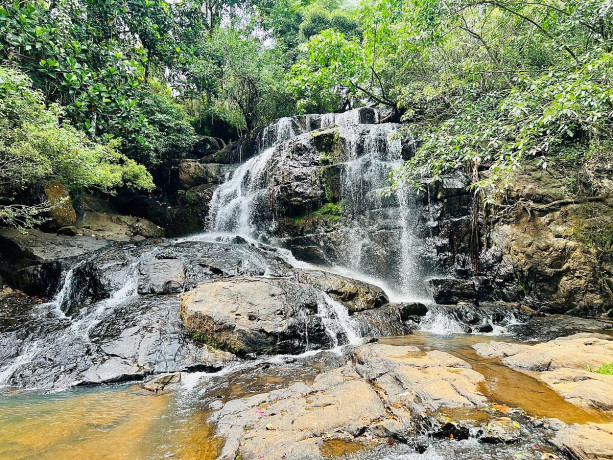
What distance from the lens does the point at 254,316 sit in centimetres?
683

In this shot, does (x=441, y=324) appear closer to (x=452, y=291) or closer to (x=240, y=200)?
(x=452, y=291)

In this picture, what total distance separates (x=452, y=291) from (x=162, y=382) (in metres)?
8.29

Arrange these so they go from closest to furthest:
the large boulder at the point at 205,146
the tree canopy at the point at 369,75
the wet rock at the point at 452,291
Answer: the tree canopy at the point at 369,75, the wet rock at the point at 452,291, the large boulder at the point at 205,146

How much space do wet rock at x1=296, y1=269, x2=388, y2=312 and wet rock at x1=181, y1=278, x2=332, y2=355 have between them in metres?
0.81

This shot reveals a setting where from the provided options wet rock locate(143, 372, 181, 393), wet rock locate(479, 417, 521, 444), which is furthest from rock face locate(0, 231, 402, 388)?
wet rock locate(479, 417, 521, 444)

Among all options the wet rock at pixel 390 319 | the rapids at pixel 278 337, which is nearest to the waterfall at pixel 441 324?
the rapids at pixel 278 337

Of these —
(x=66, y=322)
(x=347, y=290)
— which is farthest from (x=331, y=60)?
(x=66, y=322)

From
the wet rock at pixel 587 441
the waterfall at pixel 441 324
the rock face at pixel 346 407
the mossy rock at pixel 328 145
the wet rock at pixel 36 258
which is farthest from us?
the mossy rock at pixel 328 145

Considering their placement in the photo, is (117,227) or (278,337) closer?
(278,337)

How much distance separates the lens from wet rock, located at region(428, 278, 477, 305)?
968cm

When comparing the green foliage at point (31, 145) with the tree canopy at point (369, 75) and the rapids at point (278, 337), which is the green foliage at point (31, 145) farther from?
the rapids at point (278, 337)

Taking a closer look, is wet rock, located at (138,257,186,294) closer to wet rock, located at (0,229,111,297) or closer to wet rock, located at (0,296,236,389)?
wet rock, located at (0,296,236,389)

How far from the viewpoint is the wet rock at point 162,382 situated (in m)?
5.02

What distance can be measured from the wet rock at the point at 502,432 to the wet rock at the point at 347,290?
203 inches
